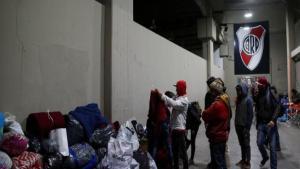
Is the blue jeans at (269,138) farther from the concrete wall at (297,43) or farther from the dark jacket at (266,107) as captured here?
the concrete wall at (297,43)

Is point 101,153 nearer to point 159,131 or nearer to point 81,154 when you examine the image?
point 81,154

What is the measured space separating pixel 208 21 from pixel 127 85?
7092 millimetres

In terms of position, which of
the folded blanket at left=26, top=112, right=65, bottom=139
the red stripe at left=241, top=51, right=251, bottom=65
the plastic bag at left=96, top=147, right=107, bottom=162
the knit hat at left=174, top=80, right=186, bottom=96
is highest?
the red stripe at left=241, top=51, right=251, bottom=65

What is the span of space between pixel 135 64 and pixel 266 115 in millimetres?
2140

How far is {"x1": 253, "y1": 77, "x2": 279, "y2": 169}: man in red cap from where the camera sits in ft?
14.1

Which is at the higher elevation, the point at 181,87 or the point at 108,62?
the point at 108,62

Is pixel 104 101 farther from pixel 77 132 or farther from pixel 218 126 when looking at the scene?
pixel 218 126

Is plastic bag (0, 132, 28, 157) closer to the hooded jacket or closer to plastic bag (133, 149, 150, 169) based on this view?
plastic bag (133, 149, 150, 169)

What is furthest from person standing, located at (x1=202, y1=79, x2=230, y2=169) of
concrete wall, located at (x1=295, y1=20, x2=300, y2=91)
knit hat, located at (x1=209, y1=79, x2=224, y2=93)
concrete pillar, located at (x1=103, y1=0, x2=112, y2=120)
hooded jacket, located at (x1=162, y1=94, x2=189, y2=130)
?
concrete wall, located at (x1=295, y1=20, x2=300, y2=91)

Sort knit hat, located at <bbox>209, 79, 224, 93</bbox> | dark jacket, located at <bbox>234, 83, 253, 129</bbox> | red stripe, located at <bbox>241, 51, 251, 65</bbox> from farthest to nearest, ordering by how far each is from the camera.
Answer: red stripe, located at <bbox>241, 51, 251, 65</bbox>, dark jacket, located at <bbox>234, 83, 253, 129</bbox>, knit hat, located at <bbox>209, 79, 224, 93</bbox>

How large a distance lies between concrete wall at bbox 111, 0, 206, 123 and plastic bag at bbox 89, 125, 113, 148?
925mm

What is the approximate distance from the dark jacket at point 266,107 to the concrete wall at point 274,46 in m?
12.4

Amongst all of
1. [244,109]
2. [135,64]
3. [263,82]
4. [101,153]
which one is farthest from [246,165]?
[101,153]

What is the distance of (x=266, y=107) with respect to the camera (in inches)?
172
